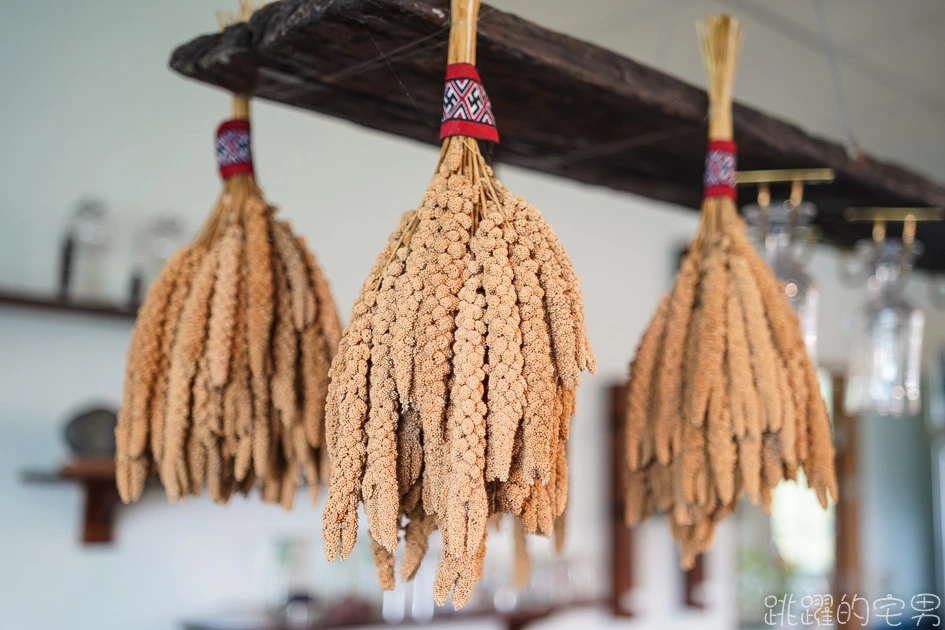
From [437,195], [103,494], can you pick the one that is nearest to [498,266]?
[437,195]

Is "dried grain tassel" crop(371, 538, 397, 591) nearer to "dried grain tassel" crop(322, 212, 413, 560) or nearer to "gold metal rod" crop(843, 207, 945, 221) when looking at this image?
"dried grain tassel" crop(322, 212, 413, 560)

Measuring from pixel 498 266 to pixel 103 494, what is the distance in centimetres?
196

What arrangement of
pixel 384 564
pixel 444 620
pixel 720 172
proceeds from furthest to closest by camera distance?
pixel 444 620 < pixel 720 172 < pixel 384 564

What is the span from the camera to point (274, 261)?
1035mm

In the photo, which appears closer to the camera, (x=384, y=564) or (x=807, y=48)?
(x=384, y=564)

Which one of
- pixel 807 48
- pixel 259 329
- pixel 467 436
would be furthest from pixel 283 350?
pixel 807 48

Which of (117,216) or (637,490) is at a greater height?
(117,216)

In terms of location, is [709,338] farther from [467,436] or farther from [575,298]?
[467,436]

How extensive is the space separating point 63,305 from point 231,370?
4.90 ft

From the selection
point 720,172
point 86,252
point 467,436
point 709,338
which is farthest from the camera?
point 86,252

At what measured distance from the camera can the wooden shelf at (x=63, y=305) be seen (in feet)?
7.11

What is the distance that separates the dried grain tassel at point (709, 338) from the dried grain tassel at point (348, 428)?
46cm

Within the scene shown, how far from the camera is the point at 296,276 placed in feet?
3.34

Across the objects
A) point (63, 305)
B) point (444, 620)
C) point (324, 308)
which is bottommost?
point (444, 620)
